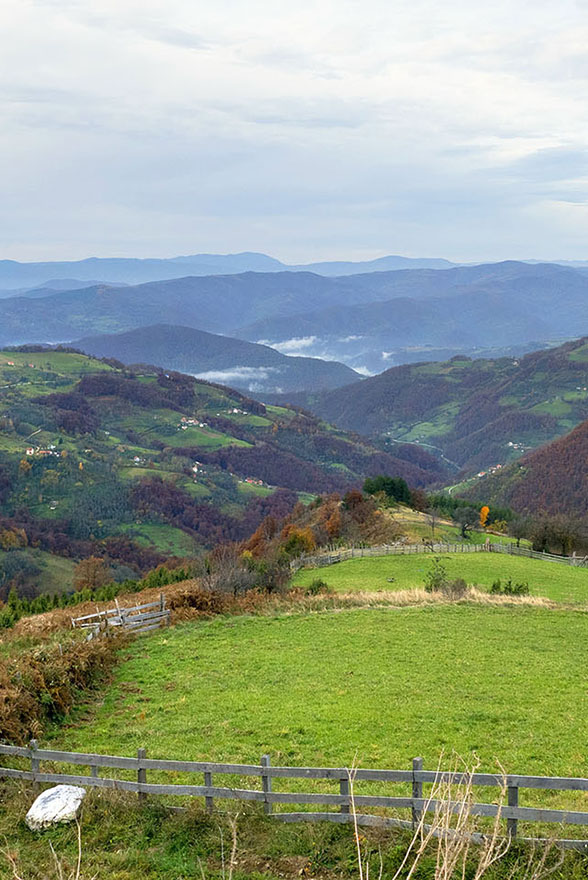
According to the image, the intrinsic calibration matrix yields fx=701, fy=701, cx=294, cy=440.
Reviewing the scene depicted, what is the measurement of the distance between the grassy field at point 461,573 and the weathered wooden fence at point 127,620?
10.1 metres

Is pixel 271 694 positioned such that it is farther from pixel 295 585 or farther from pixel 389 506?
pixel 389 506

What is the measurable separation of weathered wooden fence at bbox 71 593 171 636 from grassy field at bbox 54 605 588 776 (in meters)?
1.02

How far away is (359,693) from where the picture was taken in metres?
18.6

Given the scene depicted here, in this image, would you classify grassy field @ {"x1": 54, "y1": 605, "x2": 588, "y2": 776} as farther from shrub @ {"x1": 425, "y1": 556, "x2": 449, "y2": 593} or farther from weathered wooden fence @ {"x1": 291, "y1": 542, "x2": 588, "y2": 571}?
weathered wooden fence @ {"x1": 291, "y1": 542, "x2": 588, "y2": 571}

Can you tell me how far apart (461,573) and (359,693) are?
A: 22213 mm

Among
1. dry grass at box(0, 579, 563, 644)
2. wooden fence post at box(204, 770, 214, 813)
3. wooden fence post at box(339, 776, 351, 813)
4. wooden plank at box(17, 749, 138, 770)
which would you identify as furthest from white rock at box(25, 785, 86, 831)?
dry grass at box(0, 579, 563, 644)

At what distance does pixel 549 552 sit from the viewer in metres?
52.1

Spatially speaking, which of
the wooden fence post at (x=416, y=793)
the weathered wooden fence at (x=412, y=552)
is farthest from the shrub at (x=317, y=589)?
the wooden fence post at (x=416, y=793)

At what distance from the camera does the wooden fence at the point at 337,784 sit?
1013 centimetres

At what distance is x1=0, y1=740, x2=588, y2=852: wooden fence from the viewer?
10.1 meters

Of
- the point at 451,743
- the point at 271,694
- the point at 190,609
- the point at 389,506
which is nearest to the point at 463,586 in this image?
the point at 190,609

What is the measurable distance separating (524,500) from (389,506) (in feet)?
308

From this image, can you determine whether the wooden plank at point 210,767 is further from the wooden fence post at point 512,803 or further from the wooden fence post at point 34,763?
the wooden fence post at point 512,803

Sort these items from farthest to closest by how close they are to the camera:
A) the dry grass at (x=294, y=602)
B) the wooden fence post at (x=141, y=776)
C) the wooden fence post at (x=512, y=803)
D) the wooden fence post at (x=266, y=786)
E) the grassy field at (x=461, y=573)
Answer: the grassy field at (x=461, y=573), the dry grass at (x=294, y=602), the wooden fence post at (x=141, y=776), the wooden fence post at (x=266, y=786), the wooden fence post at (x=512, y=803)
